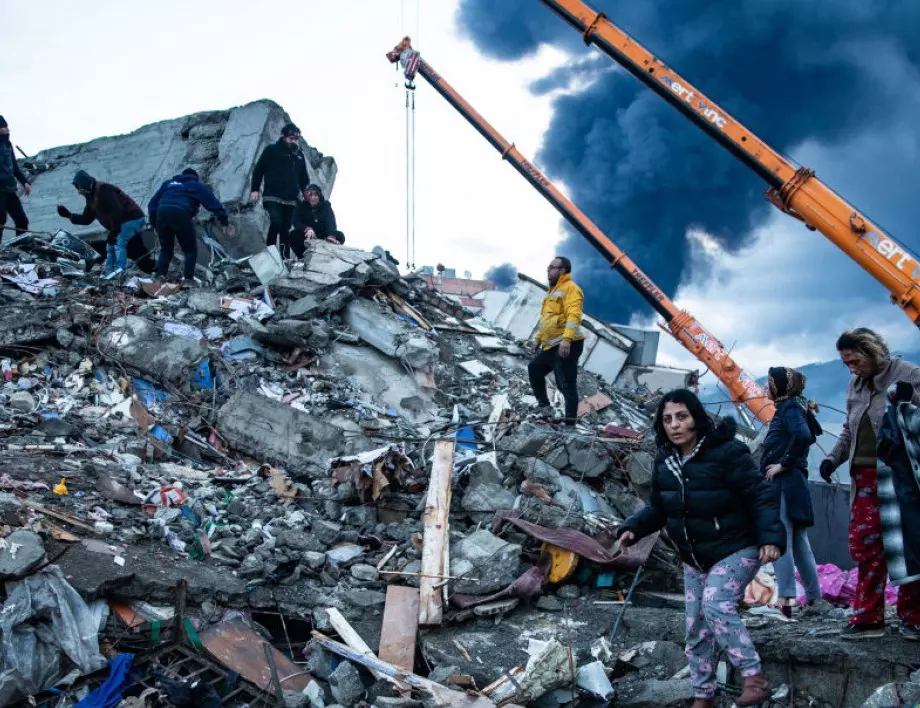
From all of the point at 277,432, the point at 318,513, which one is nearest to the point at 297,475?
the point at 277,432

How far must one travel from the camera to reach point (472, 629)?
4117 mm

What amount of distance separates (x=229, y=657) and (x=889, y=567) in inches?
125

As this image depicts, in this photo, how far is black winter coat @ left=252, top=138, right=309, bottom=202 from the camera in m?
9.51

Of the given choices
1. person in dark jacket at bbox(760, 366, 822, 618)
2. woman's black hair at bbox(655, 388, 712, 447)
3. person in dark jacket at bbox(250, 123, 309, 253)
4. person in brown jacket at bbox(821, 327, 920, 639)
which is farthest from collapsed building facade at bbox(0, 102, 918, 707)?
woman's black hair at bbox(655, 388, 712, 447)

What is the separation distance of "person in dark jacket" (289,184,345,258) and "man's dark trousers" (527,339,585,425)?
4254 millimetres

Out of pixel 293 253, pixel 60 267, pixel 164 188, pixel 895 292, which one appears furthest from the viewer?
pixel 293 253

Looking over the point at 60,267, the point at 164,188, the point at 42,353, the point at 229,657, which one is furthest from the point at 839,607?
the point at 60,267

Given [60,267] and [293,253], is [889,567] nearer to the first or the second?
[293,253]

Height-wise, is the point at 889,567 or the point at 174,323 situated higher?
the point at 174,323

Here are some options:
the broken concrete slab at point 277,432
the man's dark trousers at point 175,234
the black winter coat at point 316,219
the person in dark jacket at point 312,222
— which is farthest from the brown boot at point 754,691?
the black winter coat at point 316,219

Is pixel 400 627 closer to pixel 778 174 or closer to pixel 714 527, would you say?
pixel 714 527

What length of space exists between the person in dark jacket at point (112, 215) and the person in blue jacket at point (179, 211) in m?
0.49

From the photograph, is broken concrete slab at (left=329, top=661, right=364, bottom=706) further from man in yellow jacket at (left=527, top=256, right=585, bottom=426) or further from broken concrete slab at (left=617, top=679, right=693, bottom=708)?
man in yellow jacket at (left=527, top=256, right=585, bottom=426)

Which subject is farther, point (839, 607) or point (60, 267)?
point (60, 267)
